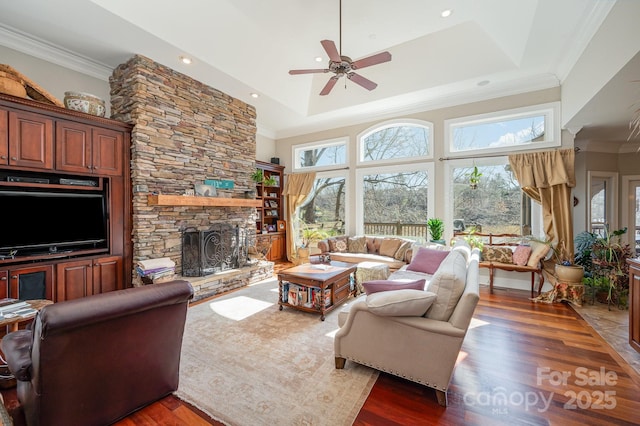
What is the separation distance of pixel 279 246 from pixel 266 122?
3.23 m

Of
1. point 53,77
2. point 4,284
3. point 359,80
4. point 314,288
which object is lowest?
point 314,288

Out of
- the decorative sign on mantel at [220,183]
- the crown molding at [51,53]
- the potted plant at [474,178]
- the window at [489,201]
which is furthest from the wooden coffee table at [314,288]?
the crown molding at [51,53]

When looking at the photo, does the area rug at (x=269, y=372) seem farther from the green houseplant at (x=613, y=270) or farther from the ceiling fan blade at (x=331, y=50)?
the green houseplant at (x=613, y=270)

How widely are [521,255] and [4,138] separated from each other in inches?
271

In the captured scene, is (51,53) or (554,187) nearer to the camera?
(51,53)

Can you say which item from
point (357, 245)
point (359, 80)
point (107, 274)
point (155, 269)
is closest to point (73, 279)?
point (107, 274)

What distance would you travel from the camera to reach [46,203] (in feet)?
10.3

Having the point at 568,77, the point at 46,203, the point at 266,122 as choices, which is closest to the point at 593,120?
the point at 568,77

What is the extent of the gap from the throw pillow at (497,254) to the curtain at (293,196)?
4.08 m

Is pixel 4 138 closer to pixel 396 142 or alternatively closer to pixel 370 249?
pixel 370 249

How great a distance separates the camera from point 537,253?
4.08 meters

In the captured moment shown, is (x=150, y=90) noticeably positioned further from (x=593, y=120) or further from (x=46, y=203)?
(x=593, y=120)

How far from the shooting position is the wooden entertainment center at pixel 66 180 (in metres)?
2.83

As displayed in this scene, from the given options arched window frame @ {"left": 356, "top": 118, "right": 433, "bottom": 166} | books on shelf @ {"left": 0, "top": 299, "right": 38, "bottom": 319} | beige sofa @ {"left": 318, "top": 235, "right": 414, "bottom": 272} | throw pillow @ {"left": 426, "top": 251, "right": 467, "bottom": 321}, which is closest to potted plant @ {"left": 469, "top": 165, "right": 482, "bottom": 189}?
arched window frame @ {"left": 356, "top": 118, "right": 433, "bottom": 166}
